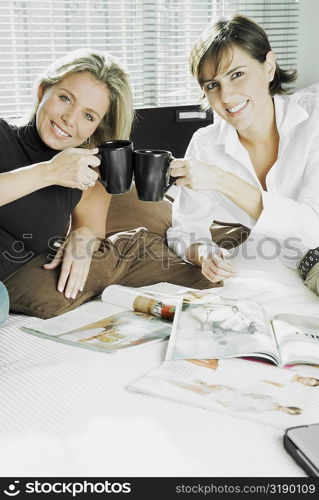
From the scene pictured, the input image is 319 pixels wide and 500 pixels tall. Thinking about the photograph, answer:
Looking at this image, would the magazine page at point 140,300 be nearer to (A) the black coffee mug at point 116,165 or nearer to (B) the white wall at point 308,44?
(A) the black coffee mug at point 116,165

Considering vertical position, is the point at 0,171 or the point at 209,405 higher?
the point at 0,171

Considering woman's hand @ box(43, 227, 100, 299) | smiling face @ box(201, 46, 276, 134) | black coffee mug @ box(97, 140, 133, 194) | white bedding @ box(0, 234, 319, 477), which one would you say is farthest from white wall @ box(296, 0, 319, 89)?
white bedding @ box(0, 234, 319, 477)

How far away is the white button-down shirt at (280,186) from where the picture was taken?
1.60 m

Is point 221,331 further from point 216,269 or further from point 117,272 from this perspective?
point 117,272

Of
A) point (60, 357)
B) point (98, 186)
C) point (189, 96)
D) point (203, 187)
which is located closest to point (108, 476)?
point (60, 357)

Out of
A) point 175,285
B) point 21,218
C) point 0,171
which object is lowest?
point 175,285

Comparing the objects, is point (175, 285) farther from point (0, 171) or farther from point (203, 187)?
point (0, 171)

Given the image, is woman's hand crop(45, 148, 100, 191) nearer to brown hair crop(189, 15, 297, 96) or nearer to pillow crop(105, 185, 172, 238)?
brown hair crop(189, 15, 297, 96)

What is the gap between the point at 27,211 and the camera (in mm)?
1591

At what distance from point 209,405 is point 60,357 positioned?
352mm

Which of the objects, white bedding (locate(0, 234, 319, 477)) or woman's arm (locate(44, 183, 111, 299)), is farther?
woman's arm (locate(44, 183, 111, 299))

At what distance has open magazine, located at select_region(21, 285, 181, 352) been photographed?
1267 millimetres

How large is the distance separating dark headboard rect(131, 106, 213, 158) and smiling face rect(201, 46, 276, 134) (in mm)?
1069
